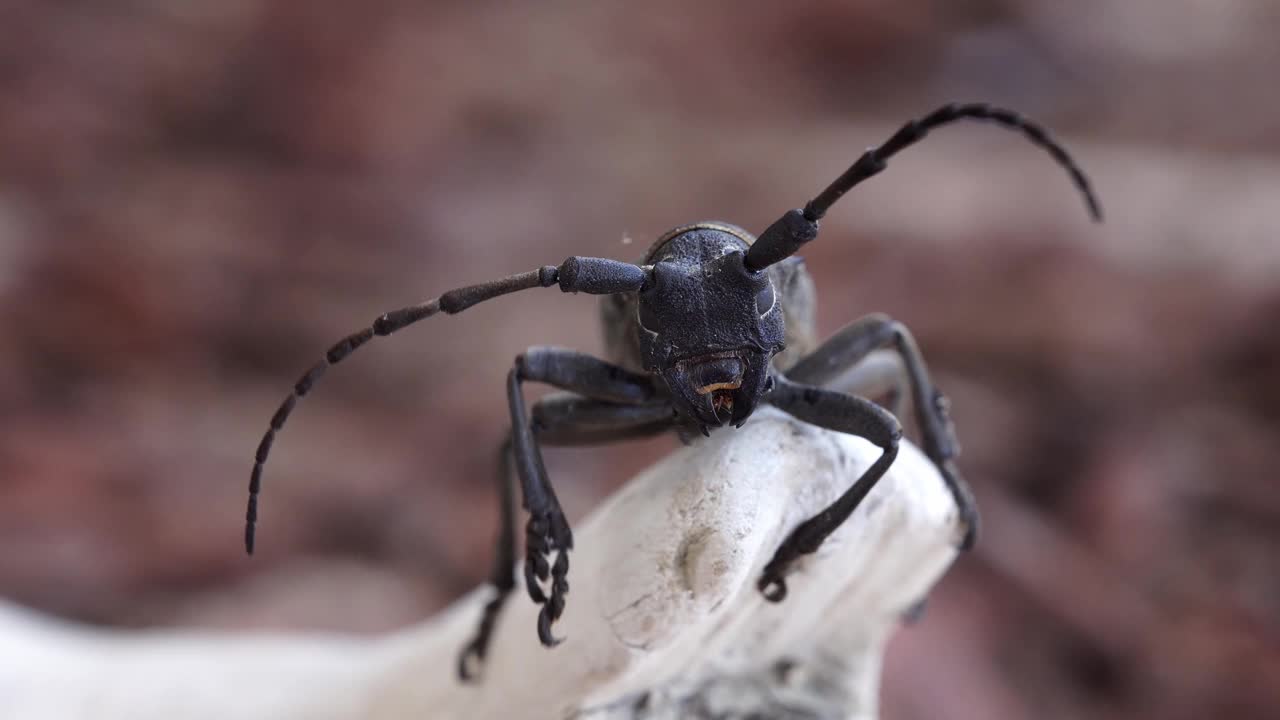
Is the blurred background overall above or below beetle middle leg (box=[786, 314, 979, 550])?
below

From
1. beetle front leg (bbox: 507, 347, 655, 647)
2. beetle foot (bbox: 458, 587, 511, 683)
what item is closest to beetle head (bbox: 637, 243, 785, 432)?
beetle front leg (bbox: 507, 347, 655, 647)

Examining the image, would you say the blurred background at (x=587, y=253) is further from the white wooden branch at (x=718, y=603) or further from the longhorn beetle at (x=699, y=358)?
the longhorn beetle at (x=699, y=358)

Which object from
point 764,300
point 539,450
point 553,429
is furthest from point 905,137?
point 553,429

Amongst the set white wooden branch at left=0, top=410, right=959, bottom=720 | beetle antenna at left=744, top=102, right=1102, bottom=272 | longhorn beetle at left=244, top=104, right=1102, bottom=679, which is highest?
beetle antenna at left=744, top=102, right=1102, bottom=272

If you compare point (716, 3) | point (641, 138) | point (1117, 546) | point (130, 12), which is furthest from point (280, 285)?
point (1117, 546)

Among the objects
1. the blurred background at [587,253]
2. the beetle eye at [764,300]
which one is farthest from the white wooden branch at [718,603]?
the blurred background at [587,253]

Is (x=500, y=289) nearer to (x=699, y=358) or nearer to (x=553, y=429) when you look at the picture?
(x=699, y=358)

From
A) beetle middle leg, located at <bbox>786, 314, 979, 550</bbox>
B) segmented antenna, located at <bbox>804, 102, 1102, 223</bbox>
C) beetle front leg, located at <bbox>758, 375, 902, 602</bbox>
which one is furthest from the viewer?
beetle middle leg, located at <bbox>786, 314, 979, 550</bbox>

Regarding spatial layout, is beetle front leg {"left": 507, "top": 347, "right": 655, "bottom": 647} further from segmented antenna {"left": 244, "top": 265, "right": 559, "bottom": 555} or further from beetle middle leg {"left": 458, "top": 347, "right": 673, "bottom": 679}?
segmented antenna {"left": 244, "top": 265, "right": 559, "bottom": 555}

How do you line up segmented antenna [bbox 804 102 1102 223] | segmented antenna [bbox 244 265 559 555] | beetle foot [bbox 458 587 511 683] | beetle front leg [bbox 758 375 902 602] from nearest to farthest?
1. segmented antenna [bbox 804 102 1102 223]
2. segmented antenna [bbox 244 265 559 555]
3. beetle front leg [bbox 758 375 902 602]
4. beetle foot [bbox 458 587 511 683]
